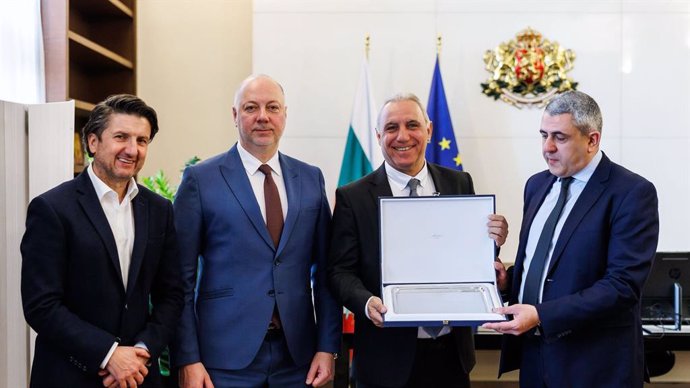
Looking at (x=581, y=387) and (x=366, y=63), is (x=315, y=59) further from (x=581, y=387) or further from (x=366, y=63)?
(x=581, y=387)

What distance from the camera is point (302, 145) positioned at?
4.62m

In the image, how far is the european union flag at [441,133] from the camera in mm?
4422

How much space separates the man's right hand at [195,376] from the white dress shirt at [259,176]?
0.54 metres

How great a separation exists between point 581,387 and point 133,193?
4.88 feet

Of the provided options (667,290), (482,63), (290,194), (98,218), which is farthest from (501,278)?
(482,63)

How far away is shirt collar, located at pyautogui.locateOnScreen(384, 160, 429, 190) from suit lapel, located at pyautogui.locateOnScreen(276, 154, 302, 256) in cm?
33

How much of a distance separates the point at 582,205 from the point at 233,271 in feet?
3.70

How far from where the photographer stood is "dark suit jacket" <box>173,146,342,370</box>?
2.08 metres

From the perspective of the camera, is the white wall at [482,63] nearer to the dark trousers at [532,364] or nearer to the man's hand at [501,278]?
the man's hand at [501,278]

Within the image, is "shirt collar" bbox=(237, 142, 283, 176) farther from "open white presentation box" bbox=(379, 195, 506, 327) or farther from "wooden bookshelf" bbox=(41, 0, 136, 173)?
"wooden bookshelf" bbox=(41, 0, 136, 173)

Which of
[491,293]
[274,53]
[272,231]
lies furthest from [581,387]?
[274,53]

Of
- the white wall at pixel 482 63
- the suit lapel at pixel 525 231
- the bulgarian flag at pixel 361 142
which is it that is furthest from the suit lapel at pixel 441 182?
the white wall at pixel 482 63

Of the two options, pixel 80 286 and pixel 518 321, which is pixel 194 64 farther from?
pixel 518 321

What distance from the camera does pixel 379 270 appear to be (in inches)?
86.0
